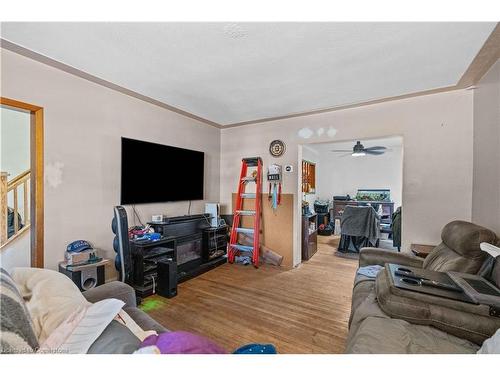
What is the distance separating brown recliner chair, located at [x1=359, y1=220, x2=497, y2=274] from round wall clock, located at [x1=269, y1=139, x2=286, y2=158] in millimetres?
2032

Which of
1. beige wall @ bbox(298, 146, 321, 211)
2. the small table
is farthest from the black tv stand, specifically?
beige wall @ bbox(298, 146, 321, 211)

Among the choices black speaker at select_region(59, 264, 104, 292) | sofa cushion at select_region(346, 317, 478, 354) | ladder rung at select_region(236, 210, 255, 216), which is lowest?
black speaker at select_region(59, 264, 104, 292)

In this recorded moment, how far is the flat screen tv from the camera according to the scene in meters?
2.63

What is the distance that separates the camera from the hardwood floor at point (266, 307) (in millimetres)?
1734

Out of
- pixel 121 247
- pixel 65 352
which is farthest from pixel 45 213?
pixel 65 352

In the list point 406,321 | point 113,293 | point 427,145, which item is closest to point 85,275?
point 113,293

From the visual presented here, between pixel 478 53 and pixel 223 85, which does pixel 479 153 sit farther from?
pixel 223 85

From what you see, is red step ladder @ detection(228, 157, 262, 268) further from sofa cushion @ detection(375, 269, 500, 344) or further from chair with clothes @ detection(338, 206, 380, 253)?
sofa cushion @ detection(375, 269, 500, 344)

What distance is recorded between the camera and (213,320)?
1.97 metres

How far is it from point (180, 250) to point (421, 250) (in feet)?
9.62

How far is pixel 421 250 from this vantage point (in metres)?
2.36

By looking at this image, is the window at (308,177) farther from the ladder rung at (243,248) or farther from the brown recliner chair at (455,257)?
the brown recliner chair at (455,257)

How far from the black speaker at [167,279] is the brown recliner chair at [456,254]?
6.61ft

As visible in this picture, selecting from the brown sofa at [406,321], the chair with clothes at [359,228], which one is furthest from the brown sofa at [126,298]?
the chair with clothes at [359,228]
